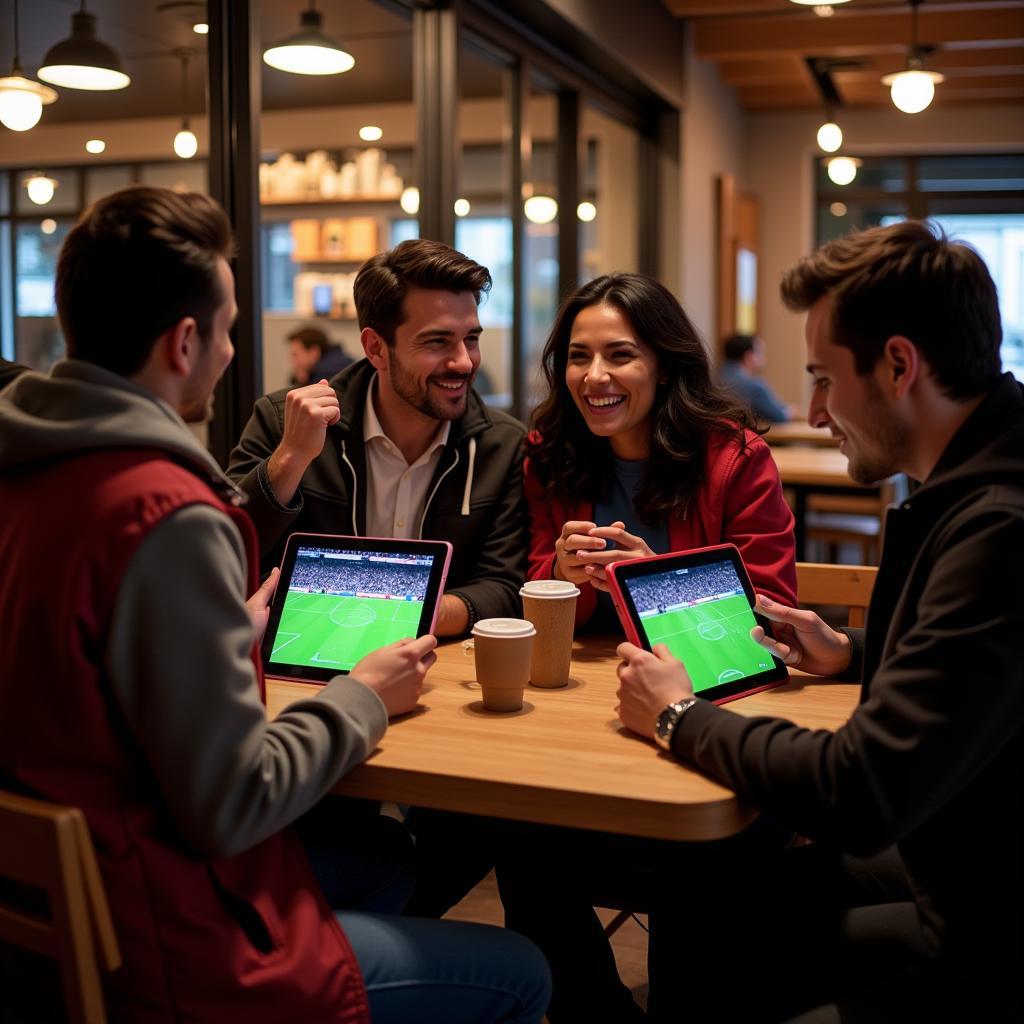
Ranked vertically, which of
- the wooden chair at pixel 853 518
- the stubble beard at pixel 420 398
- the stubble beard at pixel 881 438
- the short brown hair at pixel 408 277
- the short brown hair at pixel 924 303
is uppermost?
the short brown hair at pixel 408 277

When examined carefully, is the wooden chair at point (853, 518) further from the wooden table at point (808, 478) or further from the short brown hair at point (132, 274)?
the short brown hair at point (132, 274)

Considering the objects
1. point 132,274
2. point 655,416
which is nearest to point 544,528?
point 655,416

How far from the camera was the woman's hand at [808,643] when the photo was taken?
1.70 m

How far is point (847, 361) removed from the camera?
134 centimetres

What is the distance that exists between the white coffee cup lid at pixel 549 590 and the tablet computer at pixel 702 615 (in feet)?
0.31

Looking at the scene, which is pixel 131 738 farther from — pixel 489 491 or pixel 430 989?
pixel 489 491

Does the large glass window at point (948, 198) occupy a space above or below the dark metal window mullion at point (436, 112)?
above

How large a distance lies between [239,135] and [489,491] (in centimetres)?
125

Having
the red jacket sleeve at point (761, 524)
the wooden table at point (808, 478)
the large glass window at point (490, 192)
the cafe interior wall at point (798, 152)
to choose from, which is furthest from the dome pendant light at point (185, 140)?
the cafe interior wall at point (798, 152)

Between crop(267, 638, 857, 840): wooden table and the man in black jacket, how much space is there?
0.06 m

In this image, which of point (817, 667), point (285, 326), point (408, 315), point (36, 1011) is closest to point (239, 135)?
point (408, 315)

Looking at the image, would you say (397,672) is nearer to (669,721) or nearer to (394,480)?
(669,721)

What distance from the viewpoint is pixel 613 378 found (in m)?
2.15

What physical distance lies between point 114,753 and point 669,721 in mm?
628
